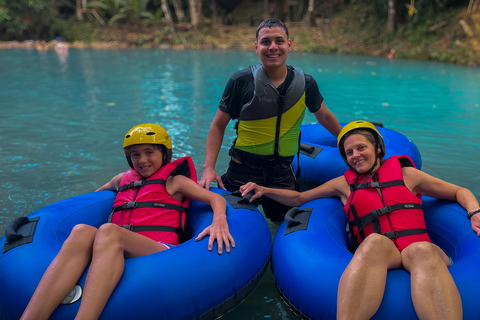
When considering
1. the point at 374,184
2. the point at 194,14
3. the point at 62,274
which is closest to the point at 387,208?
the point at 374,184

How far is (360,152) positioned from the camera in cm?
248

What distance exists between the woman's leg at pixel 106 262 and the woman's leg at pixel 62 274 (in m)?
0.06

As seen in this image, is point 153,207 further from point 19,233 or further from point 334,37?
point 334,37

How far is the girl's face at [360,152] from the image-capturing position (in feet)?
8.14

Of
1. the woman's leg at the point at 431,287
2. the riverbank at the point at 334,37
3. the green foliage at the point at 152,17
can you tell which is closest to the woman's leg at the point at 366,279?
the woman's leg at the point at 431,287

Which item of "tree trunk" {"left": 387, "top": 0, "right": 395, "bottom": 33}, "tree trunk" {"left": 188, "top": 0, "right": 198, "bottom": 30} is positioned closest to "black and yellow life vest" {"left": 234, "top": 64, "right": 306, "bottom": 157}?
"tree trunk" {"left": 387, "top": 0, "right": 395, "bottom": 33}

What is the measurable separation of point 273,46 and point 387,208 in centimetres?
128

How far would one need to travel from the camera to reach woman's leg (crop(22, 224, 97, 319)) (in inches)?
71.6

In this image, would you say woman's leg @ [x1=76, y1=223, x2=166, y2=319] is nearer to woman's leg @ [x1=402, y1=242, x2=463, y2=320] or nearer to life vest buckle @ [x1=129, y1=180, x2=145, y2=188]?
life vest buckle @ [x1=129, y1=180, x2=145, y2=188]

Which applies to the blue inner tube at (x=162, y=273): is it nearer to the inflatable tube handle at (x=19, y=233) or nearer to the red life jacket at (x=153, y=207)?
the inflatable tube handle at (x=19, y=233)

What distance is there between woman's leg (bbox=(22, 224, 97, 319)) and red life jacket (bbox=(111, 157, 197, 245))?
1.63ft

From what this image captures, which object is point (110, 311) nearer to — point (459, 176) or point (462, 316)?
point (462, 316)

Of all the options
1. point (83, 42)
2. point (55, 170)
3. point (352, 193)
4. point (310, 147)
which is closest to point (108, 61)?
point (83, 42)

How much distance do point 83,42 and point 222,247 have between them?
2455cm
